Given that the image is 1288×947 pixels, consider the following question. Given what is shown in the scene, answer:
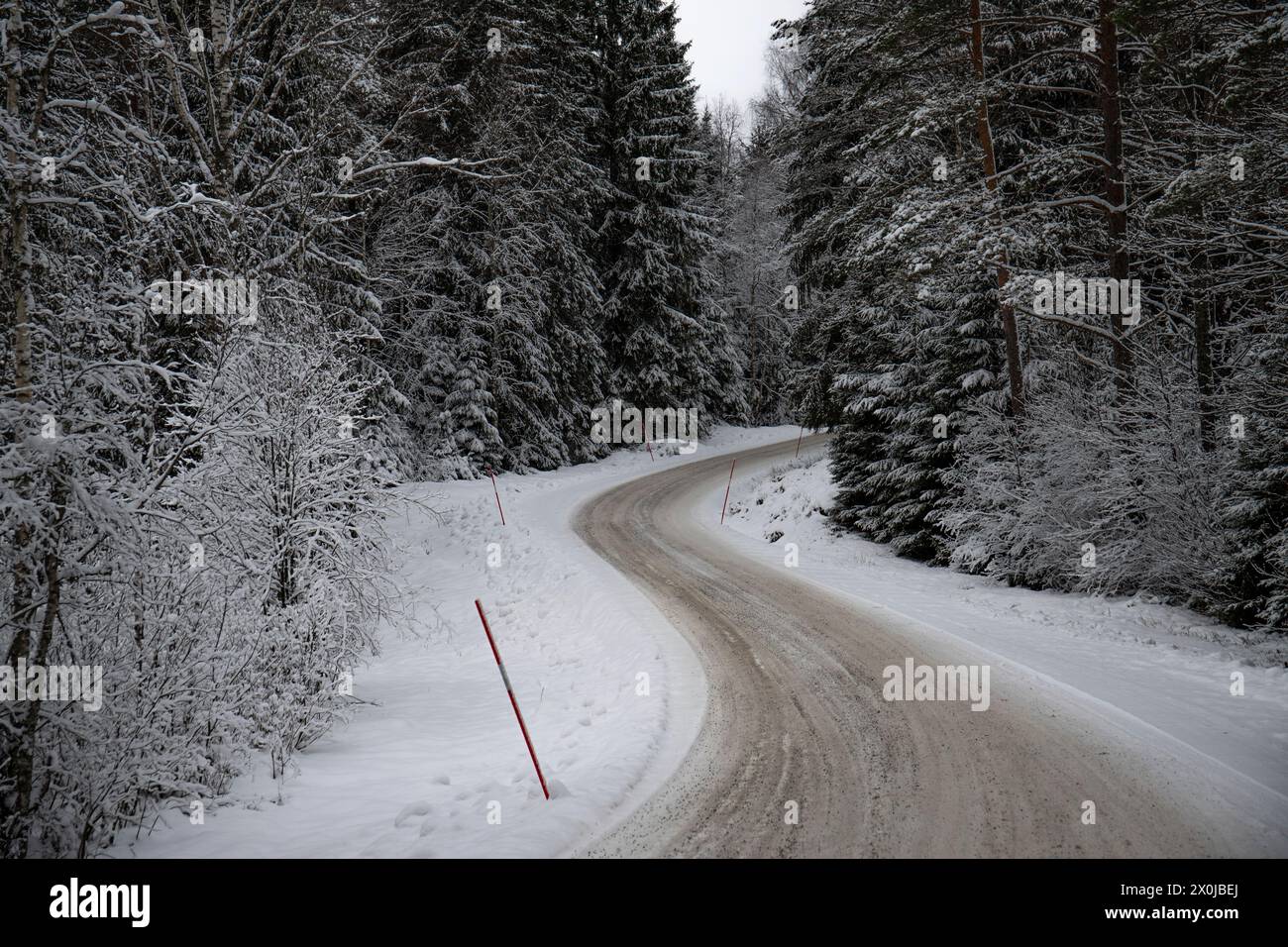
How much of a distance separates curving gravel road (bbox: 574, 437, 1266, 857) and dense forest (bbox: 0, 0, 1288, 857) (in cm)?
371

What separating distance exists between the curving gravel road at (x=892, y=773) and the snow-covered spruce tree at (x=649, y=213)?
71.2ft

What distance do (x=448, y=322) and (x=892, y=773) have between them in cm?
2022

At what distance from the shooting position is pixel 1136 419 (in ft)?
33.3

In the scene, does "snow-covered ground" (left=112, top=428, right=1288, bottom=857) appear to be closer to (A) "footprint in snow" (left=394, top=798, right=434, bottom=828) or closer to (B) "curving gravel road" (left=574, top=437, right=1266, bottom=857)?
(A) "footprint in snow" (left=394, top=798, right=434, bottom=828)

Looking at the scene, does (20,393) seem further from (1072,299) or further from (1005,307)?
(1005,307)

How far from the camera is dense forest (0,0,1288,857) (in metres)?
4.31

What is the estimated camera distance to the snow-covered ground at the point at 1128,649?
596 cm

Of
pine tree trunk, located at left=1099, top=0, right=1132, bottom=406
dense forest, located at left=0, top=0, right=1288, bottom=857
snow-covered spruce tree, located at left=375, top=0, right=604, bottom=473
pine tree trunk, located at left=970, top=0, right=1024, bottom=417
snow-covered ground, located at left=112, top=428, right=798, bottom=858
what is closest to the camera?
dense forest, located at left=0, top=0, right=1288, bottom=857

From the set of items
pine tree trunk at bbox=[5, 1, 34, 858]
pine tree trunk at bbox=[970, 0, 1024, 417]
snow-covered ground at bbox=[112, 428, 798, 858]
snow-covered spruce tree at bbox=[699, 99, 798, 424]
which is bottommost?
snow-covered ground at bbox=[112, 428, 798, 858]

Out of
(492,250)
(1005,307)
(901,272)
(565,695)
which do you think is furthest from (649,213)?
(565,695)

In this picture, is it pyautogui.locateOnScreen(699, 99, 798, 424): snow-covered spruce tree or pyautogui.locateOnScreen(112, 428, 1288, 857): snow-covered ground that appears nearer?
pyautogui.locateOnScreen(112, 428, 1288, 857): snow-covered ground

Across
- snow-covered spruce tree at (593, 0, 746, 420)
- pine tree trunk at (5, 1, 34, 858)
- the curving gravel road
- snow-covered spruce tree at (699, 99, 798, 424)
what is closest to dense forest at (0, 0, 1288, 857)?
pine tree trunk at (5, 1, 34, 858)
